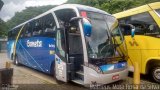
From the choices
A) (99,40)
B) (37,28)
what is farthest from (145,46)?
(37,28)

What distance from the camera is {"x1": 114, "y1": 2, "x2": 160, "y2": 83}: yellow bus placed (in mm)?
9234

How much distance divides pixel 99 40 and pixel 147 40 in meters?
2.63

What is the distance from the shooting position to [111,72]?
8.08 m

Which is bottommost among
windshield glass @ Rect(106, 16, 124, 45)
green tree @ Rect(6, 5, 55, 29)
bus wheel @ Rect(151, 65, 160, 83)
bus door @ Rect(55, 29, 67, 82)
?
bus wheel @ Rect(151, 65, 160, 83)

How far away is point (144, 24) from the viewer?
390 inches

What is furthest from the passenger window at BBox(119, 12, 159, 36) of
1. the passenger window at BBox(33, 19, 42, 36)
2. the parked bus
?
the passenger window at BBox(33, 19, 42, 36)

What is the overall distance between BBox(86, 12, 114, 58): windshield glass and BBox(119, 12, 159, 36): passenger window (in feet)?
7.01

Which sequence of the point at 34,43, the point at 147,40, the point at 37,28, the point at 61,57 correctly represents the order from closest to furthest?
1. the point at 61,57
2. the point at 147,40
3. the point at 37,28
4. the point at 34,43

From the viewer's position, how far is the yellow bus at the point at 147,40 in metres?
9.23

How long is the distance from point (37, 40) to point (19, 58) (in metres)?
4.65

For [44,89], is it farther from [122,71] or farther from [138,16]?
[138,16]

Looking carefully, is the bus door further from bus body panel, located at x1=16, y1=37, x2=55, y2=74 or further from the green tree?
the green tree

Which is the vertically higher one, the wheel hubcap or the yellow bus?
the yellow bus

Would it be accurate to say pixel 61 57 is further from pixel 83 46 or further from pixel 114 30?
pixel 114 30
